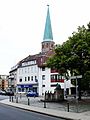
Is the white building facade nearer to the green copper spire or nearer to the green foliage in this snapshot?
the green copper spire

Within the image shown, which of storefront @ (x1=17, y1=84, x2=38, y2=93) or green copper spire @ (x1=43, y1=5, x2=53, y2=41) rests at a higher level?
green copper spire @ (x1=43, y1=5, x2=53, y2=41)

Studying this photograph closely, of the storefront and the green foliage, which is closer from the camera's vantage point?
the green foliage

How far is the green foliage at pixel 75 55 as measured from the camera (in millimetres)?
42531

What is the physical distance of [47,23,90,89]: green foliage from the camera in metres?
42.5

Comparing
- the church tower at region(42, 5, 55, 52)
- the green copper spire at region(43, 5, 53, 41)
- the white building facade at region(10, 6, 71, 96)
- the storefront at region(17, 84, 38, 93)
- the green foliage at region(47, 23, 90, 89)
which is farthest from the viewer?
the church tower at region(42, 5, 55, 52)

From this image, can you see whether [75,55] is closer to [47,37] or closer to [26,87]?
[26,87]

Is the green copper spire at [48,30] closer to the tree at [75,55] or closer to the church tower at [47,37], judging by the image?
the church tower at [47,37]

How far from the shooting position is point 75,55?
1711 inches

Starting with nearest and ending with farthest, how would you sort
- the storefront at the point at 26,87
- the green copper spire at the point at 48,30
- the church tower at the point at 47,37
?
the storefront at the point at 26,87 → the green copper spire at the point at 48,30 → the church tower at the point at 47,37

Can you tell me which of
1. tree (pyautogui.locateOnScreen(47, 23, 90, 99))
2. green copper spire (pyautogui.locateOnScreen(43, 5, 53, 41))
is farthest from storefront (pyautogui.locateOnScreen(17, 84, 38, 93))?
tree (pyautogui.locateOnScreen(47, 23, 90, 99))

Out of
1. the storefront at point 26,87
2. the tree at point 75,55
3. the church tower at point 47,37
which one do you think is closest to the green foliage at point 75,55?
the tree at point 75,55

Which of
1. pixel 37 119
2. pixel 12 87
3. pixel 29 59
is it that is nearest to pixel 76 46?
pixel 37 119

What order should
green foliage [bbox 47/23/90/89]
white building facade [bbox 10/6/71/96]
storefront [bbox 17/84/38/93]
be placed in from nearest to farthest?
green foliage [bbox 47/23/90/89] → white building facade [bbox 10/6/71/96] → storefront [bbox 17/84/38/93]

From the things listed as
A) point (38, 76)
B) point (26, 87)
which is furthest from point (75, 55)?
point (26, 87)
